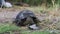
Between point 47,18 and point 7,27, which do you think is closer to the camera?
point 7,27

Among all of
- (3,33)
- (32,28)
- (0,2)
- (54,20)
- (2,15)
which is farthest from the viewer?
(0,2)

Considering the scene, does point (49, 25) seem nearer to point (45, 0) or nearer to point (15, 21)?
point (15, 21)

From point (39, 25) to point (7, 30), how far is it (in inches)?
40.1

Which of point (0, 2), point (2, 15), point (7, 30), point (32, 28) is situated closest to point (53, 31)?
point (32, 28)

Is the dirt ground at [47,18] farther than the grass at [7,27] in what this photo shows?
Yes

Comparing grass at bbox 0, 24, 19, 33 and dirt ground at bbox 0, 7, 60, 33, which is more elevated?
grass at bbox 0, 24, 19, 33

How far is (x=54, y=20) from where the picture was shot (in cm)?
683

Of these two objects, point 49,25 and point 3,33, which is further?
point 49,25

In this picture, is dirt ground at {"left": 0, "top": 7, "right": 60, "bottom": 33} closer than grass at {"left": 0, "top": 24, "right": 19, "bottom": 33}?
No

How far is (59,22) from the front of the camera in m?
6.53

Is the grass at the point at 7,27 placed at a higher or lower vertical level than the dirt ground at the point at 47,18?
higher

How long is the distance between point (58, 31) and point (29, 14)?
129cm

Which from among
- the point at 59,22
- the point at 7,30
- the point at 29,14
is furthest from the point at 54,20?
the point at 7,30

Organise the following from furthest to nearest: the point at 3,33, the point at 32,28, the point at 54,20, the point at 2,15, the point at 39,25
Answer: the point at 2,15
the point at 54,20
the point at 39,25
the point at 32,28
the point at 3,33
